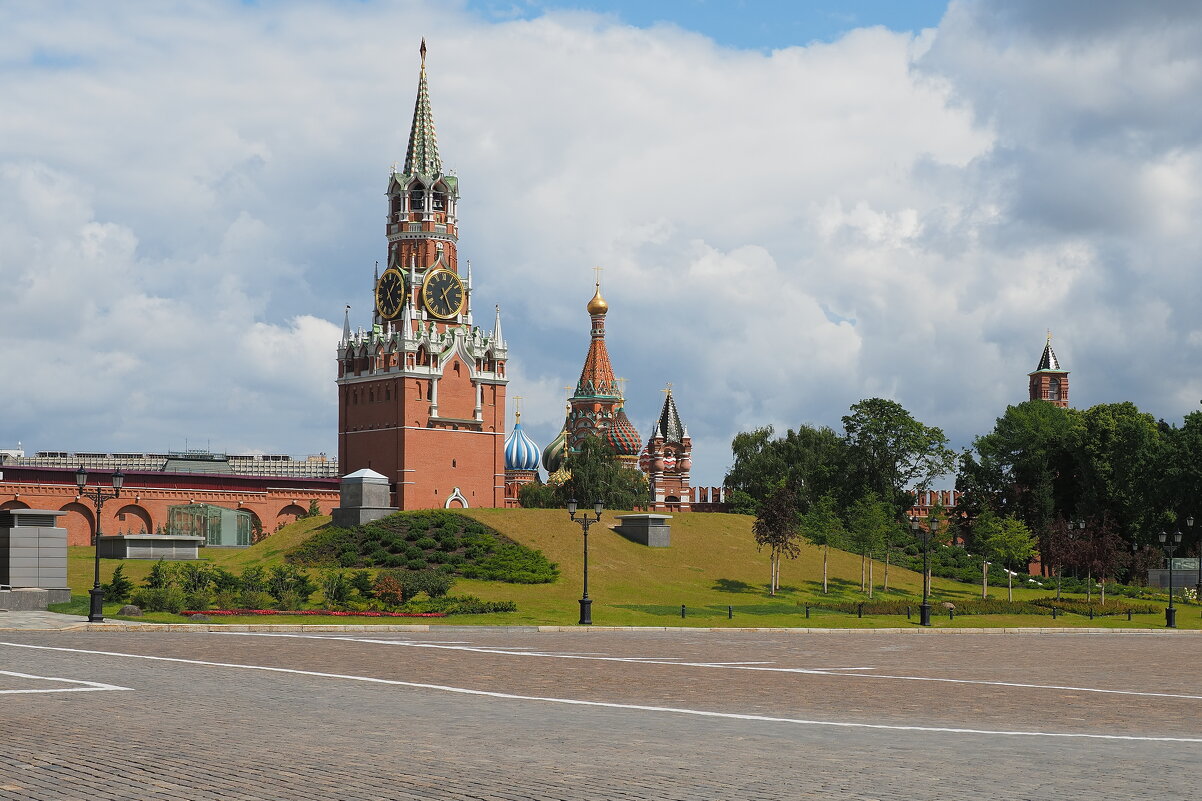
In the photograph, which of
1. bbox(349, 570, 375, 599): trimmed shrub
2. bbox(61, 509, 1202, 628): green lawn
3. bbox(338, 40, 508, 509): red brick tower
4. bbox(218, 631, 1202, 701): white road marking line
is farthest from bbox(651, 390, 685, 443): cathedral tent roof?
bbox(218, 631, 1202, 701): white road marking line

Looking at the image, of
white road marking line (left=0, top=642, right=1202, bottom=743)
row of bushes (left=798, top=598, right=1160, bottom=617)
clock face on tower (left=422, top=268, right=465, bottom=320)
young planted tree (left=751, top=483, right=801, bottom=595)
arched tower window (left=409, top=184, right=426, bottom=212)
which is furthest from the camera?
arched tower window (left=409, top=184, right=426, bottom=212)

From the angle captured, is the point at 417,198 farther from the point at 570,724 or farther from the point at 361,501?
the point at 570,724

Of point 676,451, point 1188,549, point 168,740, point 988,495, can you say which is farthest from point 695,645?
point 676,451

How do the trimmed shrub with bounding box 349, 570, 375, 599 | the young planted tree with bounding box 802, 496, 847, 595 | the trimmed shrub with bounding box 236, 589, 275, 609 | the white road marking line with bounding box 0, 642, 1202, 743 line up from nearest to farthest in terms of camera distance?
the white road marking line with bounding box 0, 642, 1202, 743, the trimmed shrub with bounding box 236, 589, 275, 609, the trimmed shrub with bounding box 349, 570, 375, 599, the young planted tree with bounding box 802, 496, 847, 595

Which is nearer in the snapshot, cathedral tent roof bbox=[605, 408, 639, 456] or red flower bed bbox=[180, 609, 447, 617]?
red flower bed bbox=[180, 609, 447, 617]

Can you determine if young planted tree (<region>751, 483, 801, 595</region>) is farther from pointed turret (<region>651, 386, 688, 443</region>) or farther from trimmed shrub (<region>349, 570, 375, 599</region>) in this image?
pointed turret (<region>651, 386, 688, 443</region>)

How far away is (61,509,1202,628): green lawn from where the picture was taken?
40.2m

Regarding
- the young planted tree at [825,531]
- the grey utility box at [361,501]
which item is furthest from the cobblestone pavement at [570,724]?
the grey utility box at [361,501]

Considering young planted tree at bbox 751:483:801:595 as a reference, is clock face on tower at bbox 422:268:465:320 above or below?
above

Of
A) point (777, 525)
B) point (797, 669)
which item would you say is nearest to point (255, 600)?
point (797, 669)

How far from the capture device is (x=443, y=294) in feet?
303

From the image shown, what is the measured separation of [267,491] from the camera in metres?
86.2

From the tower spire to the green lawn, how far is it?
122 feet

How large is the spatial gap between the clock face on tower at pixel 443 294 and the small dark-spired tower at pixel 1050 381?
67098mm
